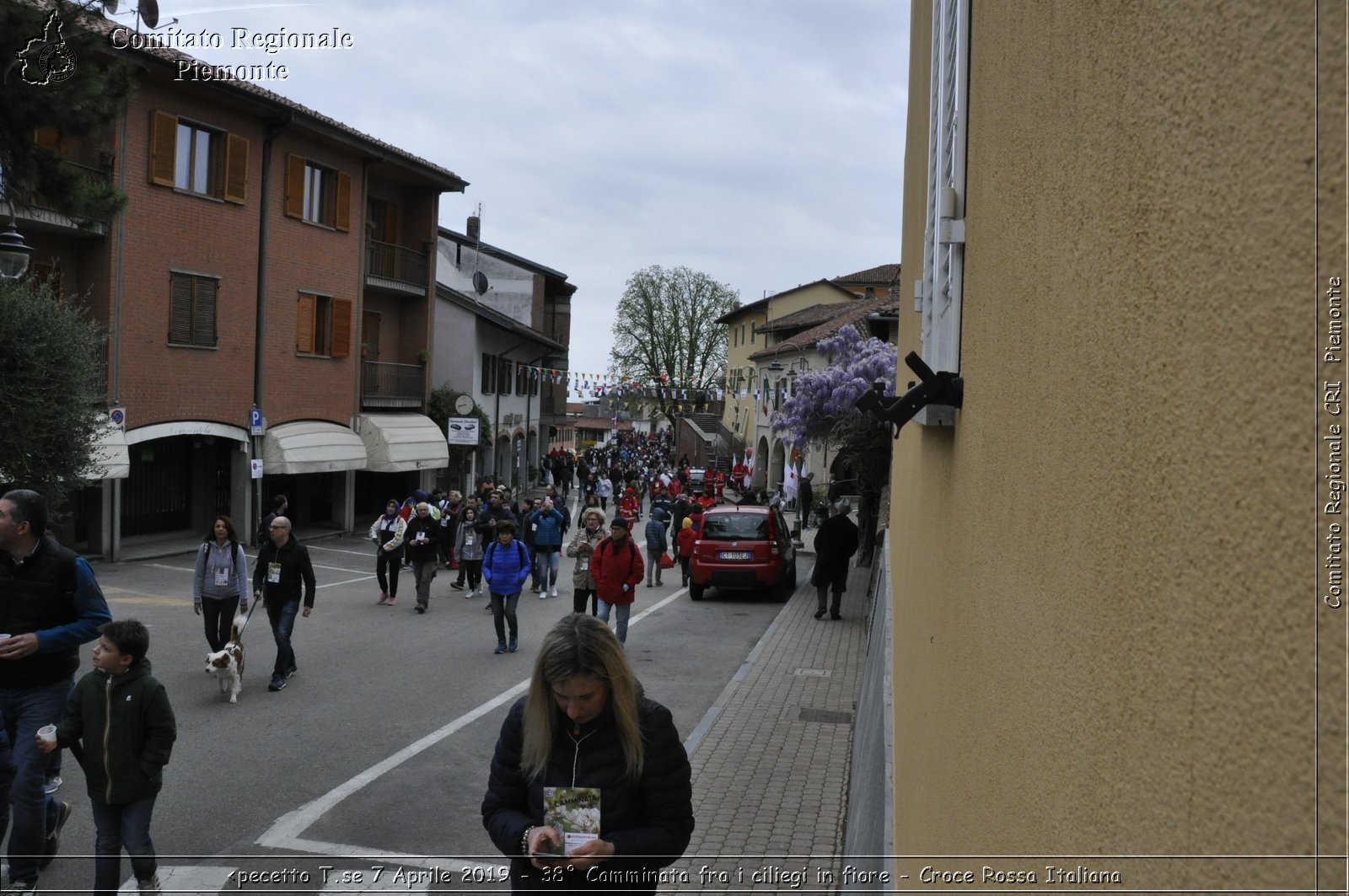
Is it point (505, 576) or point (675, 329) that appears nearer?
A: point (505, 576)

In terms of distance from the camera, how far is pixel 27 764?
6066 millimetres

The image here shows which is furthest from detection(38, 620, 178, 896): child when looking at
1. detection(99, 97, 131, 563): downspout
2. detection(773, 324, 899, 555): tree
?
detection(99, 97, 131, 563): downspout

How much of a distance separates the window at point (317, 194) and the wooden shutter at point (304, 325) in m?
2.16

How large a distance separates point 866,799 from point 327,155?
96.9 ft

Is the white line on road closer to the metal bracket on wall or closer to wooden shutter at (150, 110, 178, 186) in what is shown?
the metal bracket on wall

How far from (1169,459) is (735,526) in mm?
21196

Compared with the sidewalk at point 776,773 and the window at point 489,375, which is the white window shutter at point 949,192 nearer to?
the sidewalk at point 776,773

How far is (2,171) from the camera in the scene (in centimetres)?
1327

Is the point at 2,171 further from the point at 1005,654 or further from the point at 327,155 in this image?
the point at 327,155

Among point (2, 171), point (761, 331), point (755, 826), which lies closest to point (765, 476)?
point (761, 331)

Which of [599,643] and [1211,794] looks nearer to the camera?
[1211,794]

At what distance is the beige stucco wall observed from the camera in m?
0.74

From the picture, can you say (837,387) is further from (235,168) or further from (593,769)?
(593,769)

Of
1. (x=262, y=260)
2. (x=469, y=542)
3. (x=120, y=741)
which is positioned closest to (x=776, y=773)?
(x=120, y=741)
